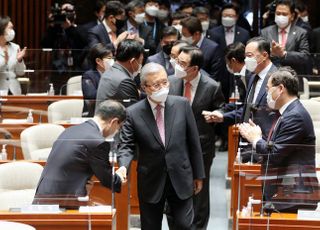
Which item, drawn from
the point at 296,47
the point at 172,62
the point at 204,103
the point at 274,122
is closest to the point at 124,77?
the point at 204,103

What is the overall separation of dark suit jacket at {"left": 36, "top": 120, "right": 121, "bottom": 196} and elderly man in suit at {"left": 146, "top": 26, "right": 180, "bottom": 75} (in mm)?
2715

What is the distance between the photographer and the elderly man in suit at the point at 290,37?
Answer: 9547 mm

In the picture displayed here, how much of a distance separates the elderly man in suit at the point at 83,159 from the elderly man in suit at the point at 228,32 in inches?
196

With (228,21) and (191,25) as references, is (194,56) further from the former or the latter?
(228,21)

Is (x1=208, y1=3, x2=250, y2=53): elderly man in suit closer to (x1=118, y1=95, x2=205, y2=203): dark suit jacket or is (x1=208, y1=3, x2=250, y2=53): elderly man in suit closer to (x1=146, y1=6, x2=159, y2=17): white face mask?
(x1=146, y1=6, x2=159, y2=17): white face mask

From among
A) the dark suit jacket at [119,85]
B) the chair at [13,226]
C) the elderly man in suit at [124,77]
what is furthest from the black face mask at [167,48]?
the chair at [13,226]

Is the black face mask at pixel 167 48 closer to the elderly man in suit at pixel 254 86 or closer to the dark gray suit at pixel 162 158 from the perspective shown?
the elderly man in suit at pixel 254 86

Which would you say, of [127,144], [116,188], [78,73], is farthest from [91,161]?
[78,73]

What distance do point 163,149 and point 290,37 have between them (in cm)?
396

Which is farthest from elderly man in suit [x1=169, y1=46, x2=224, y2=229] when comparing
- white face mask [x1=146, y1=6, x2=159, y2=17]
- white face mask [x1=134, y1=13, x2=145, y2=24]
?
white face mask [x1=146, y1=6, x2=159, y2=17]

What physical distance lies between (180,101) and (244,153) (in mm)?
582

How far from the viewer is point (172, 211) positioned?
631cm

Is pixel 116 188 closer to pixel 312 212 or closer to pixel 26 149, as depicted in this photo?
pixel 312 212

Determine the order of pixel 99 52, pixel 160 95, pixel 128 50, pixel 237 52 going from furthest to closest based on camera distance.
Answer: pixel 99 52 < pixel 237 52 < pixel 128 50 < pixel 160 95
